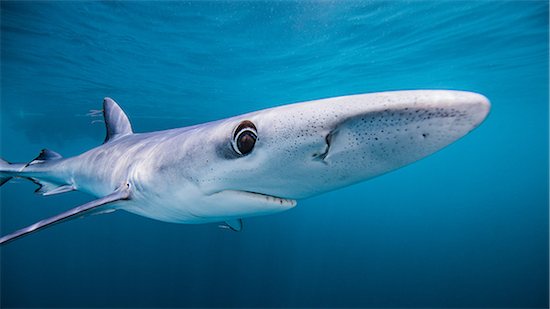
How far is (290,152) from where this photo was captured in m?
1.45

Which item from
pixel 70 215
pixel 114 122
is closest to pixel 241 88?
pixel 114 122

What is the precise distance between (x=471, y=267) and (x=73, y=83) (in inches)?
1087

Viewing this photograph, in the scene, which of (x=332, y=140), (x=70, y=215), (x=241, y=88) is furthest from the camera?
(x=241, y=88)

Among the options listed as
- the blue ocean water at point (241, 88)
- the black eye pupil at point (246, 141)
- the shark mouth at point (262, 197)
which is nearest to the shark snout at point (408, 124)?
the black eye pupil at point (246, 141)

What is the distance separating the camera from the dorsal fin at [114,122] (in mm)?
4785

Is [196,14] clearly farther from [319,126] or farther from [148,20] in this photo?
[319,126]

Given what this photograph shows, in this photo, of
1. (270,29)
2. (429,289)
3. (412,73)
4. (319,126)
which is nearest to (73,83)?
(270,29)

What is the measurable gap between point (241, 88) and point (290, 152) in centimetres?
1755

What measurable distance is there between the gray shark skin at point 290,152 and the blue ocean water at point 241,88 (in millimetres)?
8833

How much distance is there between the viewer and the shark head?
4.07 feet

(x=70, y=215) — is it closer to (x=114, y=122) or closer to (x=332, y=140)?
(x=332, y=140)

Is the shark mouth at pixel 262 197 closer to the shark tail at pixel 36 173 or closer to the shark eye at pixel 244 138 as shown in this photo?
the shark eye at pixel 244 138

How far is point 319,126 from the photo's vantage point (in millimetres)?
1345

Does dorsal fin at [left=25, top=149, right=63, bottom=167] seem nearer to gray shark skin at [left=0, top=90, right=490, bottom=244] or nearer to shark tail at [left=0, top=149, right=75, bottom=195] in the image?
shark tail at [left=0, top=149, right=75, bottom=195]
